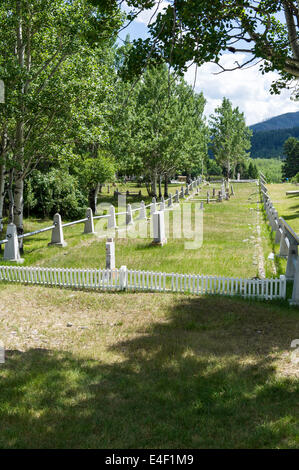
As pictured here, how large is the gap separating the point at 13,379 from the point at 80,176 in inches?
947

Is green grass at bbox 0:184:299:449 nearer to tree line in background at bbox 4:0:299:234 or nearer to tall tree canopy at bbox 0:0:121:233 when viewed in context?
tree line in background at bbox 4:0:299:234

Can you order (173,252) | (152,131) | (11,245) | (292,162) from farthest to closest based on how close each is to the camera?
(292,162) → (152,131) → (173,252) → (11,245)

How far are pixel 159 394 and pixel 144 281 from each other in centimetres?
569

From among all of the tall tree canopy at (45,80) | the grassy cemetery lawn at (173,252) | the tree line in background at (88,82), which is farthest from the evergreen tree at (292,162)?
the tall tree canopy at (45,80)

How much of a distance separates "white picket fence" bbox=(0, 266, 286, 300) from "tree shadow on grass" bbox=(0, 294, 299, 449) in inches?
85.7

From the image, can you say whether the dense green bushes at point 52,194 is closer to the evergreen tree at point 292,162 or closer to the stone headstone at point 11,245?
the stone headstone at point 11,245

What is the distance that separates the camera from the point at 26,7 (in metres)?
14.4

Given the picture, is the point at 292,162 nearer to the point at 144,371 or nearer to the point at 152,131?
the point at 152,131

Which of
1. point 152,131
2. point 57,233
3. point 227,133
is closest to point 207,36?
point 57,233

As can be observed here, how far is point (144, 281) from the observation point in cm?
1110

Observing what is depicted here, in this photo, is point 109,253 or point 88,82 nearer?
point 109,253

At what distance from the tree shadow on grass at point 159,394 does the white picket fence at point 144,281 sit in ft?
7.14

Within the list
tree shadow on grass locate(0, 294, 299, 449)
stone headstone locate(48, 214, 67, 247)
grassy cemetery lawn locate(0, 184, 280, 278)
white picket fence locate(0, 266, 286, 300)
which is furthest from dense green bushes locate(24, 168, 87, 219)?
tree shadow on grass locate(0, 294, 299, 449)
